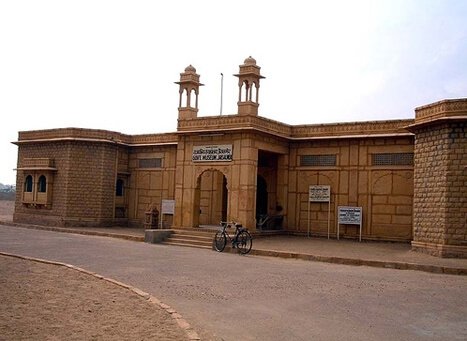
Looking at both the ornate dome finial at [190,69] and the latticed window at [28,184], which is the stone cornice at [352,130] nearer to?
the ornate dome finial at [190,69]

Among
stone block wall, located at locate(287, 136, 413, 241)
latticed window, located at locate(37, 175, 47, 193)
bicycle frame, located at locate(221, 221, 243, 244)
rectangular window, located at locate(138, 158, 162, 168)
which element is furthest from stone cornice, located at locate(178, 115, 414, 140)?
latticed window, located at locate(37, 175, 47, 193)

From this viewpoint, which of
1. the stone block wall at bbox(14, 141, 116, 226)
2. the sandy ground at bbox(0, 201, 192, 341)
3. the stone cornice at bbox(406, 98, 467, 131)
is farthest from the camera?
the stone block wall at bbox(14, 141, 116, 226)

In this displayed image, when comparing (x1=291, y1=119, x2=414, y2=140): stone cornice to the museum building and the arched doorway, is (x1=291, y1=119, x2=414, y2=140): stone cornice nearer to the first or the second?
the museum building

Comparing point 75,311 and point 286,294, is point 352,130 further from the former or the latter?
point 75,311

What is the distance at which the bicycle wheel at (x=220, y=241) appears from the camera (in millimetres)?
18609

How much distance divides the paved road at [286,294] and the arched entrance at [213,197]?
9.04 m

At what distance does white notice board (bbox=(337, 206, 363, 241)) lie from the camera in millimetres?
21328

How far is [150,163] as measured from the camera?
91.6ft

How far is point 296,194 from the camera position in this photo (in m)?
23.3

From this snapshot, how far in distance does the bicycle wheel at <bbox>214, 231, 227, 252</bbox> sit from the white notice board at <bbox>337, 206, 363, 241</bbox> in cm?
555

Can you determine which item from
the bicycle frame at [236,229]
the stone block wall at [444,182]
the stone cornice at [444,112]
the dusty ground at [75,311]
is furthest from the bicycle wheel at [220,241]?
the dusty ground at [75,311]

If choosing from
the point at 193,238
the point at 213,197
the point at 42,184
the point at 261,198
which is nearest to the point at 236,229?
the point at 193,238

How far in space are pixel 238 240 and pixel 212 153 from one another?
16.5ft

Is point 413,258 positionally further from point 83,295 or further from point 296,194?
point 83,295
